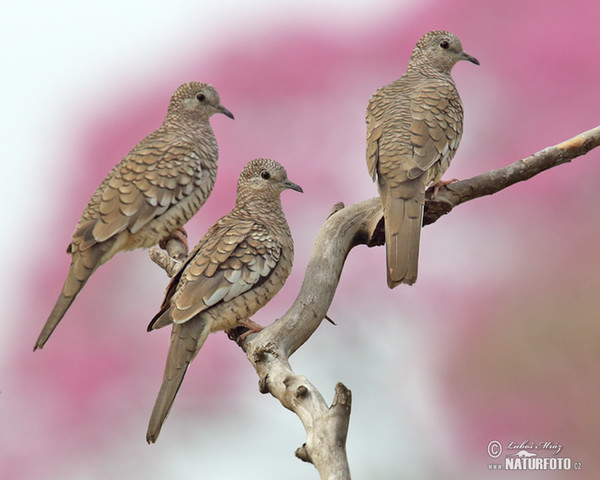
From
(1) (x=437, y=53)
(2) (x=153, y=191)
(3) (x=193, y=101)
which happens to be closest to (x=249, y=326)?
(2) (x=153, y=191)

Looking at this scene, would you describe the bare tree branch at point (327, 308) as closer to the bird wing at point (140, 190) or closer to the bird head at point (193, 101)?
the bird wing at point (140, 190)

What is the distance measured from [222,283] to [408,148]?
773 mm

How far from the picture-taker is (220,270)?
2.66 metres

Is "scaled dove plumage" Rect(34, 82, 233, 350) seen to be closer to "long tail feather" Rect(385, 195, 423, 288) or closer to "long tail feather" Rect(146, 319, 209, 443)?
"long tail feather" Rect(146, 319, 209, 443)

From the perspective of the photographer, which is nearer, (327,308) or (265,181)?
(327,308)

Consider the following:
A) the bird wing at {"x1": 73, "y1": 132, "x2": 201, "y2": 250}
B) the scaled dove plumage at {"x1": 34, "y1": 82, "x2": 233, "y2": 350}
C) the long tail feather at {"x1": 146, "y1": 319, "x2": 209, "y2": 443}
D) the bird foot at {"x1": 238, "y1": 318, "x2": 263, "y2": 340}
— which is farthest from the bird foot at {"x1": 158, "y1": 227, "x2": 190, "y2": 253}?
the long tail feather at {"x1": 146, "y1": 319, "x2": 209, "y2": 443}

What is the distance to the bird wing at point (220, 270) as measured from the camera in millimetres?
2590

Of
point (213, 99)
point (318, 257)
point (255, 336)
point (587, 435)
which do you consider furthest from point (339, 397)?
point (587, 435)

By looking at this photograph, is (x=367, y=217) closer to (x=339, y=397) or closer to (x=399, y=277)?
(x=399, y=277)

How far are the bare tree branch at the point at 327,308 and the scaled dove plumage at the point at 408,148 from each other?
0.18 meters

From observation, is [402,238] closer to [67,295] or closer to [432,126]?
[432,126]

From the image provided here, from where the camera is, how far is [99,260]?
3.01m

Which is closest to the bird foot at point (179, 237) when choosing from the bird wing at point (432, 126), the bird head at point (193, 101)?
the bird head at point (193, 101)

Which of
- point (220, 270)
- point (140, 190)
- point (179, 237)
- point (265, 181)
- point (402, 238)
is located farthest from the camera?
point (179, 237)
